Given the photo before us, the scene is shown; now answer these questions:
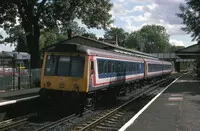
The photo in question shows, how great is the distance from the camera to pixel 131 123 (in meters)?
13.5

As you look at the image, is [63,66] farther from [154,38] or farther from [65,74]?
[154,38]

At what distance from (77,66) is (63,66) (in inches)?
26.4

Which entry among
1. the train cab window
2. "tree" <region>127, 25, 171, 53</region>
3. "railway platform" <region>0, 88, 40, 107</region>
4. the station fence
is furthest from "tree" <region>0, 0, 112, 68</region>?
"tree" <region>127, 25, 171, 53</region>

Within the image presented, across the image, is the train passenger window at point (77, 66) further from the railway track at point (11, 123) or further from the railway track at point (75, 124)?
the railway track at point (11, 123)

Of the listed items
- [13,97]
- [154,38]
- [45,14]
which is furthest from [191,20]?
[154,38]

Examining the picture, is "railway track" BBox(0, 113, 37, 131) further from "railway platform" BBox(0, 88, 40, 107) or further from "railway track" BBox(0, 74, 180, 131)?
"railway platform" BBox(0, 88, 40, 107)

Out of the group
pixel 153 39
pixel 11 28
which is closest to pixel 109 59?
pixel 11 28

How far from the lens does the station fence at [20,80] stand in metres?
23.3

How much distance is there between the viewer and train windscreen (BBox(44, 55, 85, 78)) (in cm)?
1590

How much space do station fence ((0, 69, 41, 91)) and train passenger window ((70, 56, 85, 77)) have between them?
848 cm

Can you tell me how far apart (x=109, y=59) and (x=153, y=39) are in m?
163

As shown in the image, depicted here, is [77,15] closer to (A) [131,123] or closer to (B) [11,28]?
(B) [11,28]

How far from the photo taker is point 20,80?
25156mm

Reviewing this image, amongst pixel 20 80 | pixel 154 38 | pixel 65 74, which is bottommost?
pixel 20 80
